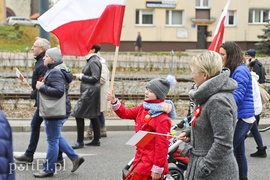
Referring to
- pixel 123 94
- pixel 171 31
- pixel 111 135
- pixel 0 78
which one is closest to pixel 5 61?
pixel 0 78

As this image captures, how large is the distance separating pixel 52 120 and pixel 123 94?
276 inches

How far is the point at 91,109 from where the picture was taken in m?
9.29

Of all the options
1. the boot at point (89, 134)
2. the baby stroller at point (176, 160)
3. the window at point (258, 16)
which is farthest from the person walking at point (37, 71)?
the window at point (258, 16)

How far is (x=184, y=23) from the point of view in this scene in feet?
149

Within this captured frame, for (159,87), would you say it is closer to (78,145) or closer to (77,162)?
(77,162)

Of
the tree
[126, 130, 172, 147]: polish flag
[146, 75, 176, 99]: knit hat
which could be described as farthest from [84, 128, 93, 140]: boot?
the tree

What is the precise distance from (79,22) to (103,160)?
8.94 feet

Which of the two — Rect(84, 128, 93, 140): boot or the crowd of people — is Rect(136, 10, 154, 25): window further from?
the crowd of people

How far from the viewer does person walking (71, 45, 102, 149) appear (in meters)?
9.10

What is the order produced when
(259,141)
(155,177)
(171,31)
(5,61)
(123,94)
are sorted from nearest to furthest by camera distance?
(155,177) → (259,141) → (123,94) → (5,61) → (171,31)

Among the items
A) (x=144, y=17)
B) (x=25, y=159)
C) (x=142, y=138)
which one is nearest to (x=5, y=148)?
(x=142, y=138)

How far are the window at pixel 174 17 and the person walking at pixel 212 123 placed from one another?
41.8m

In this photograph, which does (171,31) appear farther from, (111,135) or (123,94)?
(111,135)

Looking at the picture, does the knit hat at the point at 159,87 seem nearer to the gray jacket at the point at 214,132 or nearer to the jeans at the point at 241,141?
the gray jacket at the point at 214,132
